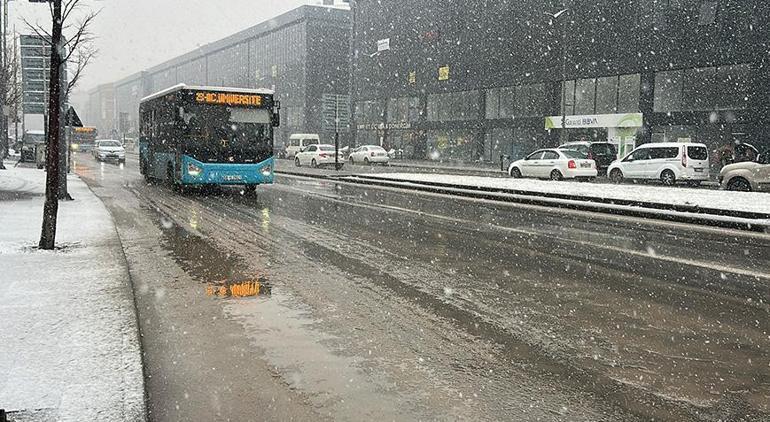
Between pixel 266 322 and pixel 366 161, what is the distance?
44.3 metres

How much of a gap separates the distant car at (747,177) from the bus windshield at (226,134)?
1495 cm

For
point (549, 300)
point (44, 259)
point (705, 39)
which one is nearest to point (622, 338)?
point (549, 300)

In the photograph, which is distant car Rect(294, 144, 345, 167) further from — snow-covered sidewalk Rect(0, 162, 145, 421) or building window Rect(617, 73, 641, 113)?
snow-covered sidewalk Rect(0, 162, 145, 421)

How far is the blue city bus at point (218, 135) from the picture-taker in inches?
748

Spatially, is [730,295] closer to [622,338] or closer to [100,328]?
[622,338]

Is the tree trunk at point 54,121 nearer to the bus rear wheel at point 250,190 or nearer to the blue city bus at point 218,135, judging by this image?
the blue city bus at point 218,135

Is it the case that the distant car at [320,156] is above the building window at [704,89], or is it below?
below

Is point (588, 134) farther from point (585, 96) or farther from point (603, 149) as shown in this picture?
point (603, 149)

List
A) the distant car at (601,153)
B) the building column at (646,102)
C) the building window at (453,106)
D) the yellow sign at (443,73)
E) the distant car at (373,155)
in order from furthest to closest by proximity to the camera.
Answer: the yellow sign at (443,73), the building window at (453,106), the distant car at (373,155), the building column at (646,102), the distant car at (601,153)

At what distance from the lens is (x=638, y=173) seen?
2827cm

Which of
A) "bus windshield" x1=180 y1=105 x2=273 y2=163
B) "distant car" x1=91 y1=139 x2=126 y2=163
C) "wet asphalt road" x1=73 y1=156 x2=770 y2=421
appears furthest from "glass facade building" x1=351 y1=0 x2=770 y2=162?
"wet asphalt road" x1=73 y1=156 x2=770 y2=421

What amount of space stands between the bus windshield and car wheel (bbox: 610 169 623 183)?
16214mm

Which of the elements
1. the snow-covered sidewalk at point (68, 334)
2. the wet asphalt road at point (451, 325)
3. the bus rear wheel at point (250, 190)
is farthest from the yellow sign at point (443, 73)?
the snow-covered sidewalk at point (68, 334)

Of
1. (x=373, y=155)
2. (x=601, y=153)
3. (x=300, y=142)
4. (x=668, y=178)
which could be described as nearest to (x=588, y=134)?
(x=601, y=153)
